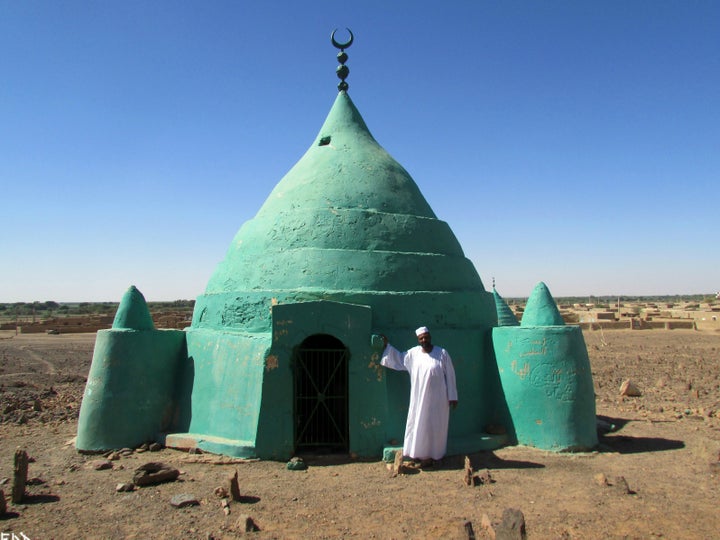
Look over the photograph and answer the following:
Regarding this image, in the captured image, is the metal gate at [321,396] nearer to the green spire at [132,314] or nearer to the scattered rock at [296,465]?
the scattered rock at [296,465]

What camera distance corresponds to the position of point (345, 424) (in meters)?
7.04

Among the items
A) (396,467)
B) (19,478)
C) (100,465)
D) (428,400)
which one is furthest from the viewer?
(100,465)

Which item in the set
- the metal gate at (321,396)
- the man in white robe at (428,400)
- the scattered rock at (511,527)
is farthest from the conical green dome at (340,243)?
the scattered rock at (511,527)

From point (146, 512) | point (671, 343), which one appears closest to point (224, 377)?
point (146, 512)

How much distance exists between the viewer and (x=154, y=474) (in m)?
5.81

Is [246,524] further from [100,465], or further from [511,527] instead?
[100,465]

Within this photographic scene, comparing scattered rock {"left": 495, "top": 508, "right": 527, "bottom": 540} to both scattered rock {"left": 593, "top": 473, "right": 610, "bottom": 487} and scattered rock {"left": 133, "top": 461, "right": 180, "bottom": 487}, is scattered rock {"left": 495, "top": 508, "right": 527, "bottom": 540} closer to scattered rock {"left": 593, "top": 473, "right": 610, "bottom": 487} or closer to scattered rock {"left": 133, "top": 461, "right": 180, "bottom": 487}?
scattered rock {"left": 593, "top": 473, "right": 610, "bottom": 487}

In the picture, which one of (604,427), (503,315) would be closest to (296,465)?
(604,427)

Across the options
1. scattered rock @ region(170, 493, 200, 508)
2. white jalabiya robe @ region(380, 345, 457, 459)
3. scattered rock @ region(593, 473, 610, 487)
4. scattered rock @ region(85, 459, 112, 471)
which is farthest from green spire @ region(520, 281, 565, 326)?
scattered rock @ region(85, 459, 112, 471)

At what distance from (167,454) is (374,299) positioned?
3345mm

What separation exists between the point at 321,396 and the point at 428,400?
143 centimetres

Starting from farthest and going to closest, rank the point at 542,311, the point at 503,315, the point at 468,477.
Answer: the point at 503,315
the point at 542,311
the point at 468,477

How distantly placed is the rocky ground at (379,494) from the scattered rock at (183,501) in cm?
3

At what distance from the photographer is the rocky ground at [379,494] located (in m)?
4.72
